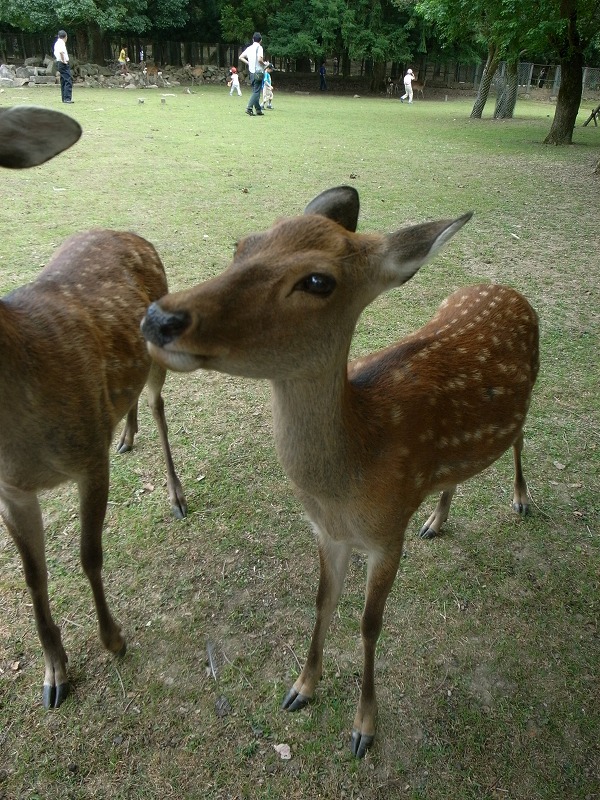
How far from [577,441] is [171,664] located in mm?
2704

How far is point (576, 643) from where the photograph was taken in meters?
2.48

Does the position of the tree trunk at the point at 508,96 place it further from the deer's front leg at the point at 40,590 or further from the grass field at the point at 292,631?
the deer's front leg at the point at 40,590

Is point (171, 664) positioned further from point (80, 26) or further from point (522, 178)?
point (80, 26)

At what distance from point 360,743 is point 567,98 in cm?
1566

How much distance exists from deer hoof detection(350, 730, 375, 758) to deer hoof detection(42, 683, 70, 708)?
111 centimetres

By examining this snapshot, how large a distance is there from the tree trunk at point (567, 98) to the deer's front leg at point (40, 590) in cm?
1544

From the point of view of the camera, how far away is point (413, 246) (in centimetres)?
167

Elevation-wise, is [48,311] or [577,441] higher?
[48,311]

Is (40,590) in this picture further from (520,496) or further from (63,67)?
(63,67)

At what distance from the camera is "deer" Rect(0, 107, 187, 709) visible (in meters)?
1.86

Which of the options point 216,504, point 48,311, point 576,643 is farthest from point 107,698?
point 576,643

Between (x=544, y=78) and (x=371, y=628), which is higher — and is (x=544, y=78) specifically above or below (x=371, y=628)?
above

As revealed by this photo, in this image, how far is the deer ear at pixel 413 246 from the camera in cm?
163

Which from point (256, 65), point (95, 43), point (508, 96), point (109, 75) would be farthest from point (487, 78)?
point (95, 43)
